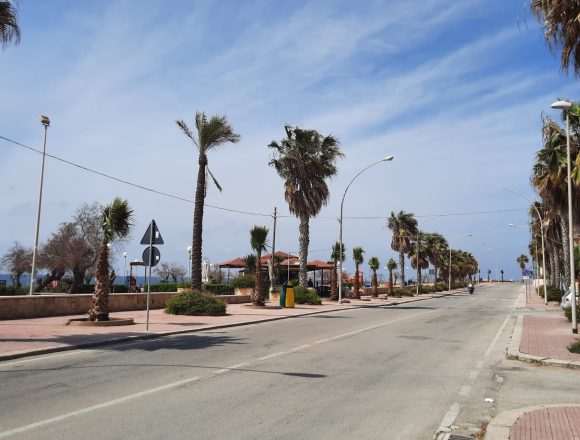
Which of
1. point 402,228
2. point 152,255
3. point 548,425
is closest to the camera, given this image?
point 548,425

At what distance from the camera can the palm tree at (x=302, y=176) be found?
3903 cm

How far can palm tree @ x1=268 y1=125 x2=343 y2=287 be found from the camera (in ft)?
128

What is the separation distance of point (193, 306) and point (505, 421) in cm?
1795

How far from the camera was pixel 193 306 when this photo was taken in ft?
76.1

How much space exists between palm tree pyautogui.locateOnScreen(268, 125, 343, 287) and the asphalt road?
24.9m

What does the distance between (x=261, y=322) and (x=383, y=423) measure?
15489mm

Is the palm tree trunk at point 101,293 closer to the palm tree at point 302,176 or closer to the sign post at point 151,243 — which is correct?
the sign post at point 151,243

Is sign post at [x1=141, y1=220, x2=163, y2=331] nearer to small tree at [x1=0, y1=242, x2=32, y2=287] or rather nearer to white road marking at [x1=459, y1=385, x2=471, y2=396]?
white road marking at [x1=459, y1=385, x2=471, y2=396]

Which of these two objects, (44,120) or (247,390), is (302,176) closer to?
(44,120)

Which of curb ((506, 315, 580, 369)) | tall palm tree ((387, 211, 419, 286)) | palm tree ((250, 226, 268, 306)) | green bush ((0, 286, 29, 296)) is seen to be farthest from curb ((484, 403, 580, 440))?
tall palm tree ((387, 211, 419, 286))

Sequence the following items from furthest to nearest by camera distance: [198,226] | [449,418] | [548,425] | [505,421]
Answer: [198,226] < [449,418] < [505,421] < [548,425]

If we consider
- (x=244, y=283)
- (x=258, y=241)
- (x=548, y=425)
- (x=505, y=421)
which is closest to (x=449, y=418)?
(x=505, y=421)

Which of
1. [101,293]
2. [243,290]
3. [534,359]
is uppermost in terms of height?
→ [101,293]

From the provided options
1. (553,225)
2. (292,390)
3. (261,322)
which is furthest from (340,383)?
(553,225)
